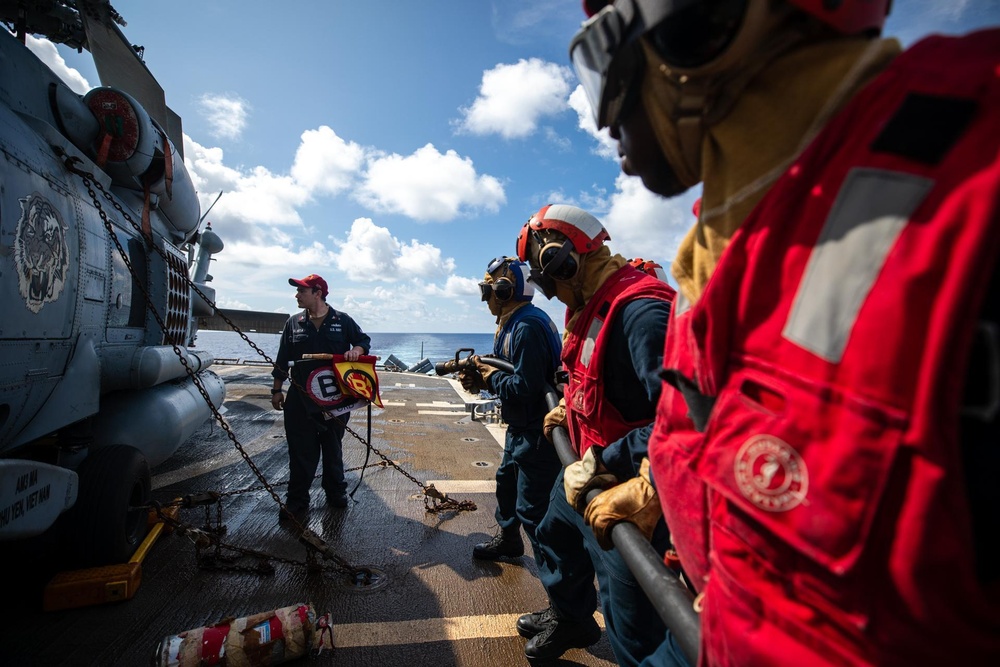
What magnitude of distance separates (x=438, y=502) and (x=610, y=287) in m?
3.59

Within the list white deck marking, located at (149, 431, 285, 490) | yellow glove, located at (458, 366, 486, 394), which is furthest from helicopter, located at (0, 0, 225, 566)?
yellow glove, located at (458, 366, 486, 394)

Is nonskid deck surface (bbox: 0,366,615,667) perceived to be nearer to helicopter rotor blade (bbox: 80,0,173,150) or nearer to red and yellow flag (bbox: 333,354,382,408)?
red and yellow flag (bbox: 333,354,382,408)

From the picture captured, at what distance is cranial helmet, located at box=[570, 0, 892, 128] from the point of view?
2.65 feet

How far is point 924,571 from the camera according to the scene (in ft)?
1.79

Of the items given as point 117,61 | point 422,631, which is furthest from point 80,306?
point 117,61

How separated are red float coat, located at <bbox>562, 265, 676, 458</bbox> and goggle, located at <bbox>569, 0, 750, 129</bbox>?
3.77 feet

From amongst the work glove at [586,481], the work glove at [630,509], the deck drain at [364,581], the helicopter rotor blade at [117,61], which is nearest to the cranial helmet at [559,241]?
the work glove at [586,481]

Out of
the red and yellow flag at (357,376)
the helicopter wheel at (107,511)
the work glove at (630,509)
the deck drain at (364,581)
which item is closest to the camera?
the work glove at (630,509)

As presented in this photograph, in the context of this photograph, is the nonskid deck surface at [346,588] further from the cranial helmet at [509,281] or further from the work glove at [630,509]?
the cranial helmet at [509,281]

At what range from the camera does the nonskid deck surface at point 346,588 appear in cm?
261

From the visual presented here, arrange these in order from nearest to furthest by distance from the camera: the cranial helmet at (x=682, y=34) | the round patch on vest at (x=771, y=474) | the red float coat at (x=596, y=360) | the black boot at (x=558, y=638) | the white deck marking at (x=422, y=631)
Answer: the round patch on vest at (x=771, y=474)
the cranial helmet at (x=682, y=34)
the red float coat at (x=596, y=360)
the black boot at (x=558, y=638)
the white deck marking at (x=422, y=631)

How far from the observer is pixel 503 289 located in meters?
4.04

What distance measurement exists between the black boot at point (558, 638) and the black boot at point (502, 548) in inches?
44.3

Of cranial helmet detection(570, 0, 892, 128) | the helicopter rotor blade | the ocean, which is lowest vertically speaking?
the ocean
